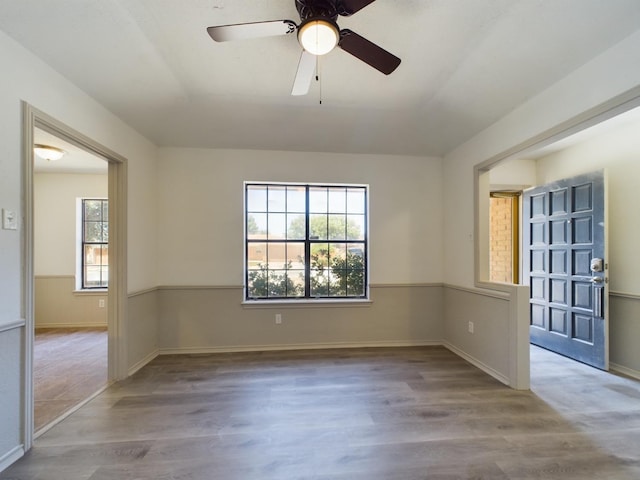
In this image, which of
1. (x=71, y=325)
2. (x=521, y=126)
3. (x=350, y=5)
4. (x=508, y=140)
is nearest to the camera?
(x=350, y=5)

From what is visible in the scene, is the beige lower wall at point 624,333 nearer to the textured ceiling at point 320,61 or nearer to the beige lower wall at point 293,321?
the beige lower wall at point 293,321

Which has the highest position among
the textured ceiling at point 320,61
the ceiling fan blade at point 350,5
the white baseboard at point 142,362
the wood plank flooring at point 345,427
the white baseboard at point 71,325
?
the textured ceiling at point 320,61

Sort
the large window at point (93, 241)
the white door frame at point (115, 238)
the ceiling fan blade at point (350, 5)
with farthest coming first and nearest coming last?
1. the large window at point (93, 241)
2. the white door frame at point (115, 238)
3. the ceiling fan blade at point (350, 5)

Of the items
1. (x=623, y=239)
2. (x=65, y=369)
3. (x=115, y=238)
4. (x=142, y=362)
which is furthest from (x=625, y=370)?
(x=65, y=369)

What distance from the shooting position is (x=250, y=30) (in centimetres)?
138

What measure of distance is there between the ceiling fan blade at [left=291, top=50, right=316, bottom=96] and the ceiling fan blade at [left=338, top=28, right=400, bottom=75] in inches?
Answer: 7.5

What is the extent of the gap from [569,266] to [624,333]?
766 mm

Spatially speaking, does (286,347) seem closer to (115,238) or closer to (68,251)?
(115,238)

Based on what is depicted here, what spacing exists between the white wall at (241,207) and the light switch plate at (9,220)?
1655 millimetres

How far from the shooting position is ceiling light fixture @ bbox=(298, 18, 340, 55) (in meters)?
1.35

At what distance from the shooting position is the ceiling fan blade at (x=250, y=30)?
1347 mm

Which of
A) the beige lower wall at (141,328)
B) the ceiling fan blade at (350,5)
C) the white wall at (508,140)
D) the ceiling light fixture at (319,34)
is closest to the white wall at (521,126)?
the white wall at (508,140)

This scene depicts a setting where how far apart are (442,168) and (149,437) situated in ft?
13.0

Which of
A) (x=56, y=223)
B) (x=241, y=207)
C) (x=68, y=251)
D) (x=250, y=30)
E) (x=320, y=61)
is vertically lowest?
(x=68, y=251)
